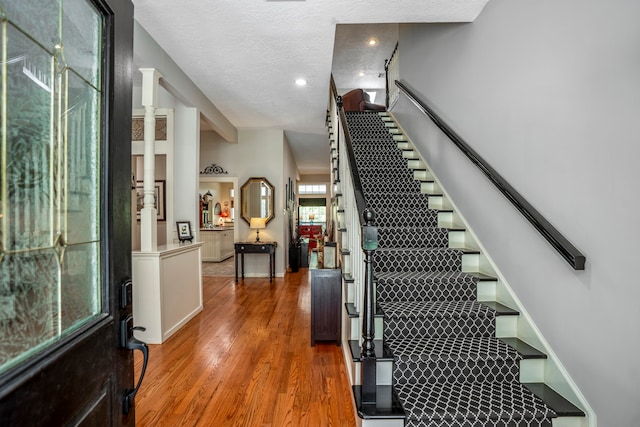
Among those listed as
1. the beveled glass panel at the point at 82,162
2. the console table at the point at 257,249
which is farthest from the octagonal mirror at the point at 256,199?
the beveled glass panel at the point at 82,162

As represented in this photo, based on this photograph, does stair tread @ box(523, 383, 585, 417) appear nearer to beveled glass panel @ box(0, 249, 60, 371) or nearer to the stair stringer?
the stair stringer

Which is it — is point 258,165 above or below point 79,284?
above

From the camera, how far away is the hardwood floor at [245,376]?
210 centimetres

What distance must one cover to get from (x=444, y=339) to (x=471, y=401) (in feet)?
1.57

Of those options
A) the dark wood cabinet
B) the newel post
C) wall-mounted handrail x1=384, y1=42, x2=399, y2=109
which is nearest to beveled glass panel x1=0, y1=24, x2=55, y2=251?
the newel post

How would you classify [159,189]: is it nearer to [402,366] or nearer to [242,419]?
[242,419]

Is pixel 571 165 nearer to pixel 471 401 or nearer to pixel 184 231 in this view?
pixel 471 401

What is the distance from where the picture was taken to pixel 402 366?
2025 mm

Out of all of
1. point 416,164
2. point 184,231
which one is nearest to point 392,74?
point 416,164

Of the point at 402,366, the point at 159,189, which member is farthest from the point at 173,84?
the point at 402,366

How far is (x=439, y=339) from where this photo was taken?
2.31m

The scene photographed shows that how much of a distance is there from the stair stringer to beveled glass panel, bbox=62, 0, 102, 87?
2.43m

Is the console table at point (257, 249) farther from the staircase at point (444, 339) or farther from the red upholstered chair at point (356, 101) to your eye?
the staircase at point (444, 339)

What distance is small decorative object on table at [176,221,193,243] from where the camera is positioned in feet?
13.7
